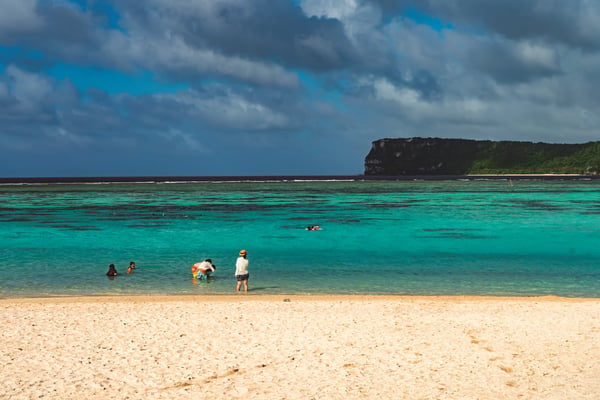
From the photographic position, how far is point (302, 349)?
559 inches

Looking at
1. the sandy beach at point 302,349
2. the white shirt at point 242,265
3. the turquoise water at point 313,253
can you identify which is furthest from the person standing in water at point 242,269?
the sandy beach at point 302,349

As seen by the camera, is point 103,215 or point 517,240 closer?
point 517,240

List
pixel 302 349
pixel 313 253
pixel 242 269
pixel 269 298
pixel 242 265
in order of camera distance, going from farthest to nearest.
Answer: pixel 313 253, pixel 242 269, pixel 242 265, pixel 269 298, pixel 302 349

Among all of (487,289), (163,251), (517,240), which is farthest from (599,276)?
(163,251)

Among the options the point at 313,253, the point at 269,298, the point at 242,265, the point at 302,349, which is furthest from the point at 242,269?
the point at 313,253

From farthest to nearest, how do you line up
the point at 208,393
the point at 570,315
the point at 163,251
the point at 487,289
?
the point at 163,251 → the point at 487,289 → the point at 570,315 → the point at 208,393

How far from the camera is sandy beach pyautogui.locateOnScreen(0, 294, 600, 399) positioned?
11523 mm

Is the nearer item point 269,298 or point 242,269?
point 269,298

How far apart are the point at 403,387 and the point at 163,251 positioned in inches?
1077

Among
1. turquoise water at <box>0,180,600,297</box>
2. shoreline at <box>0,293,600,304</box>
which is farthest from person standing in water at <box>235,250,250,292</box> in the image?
shoreline at <box>0,293,600,304</box>

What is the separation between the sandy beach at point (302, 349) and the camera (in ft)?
37.8

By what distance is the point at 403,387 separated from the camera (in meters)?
11.6

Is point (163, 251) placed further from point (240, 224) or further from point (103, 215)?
point (103, 215)

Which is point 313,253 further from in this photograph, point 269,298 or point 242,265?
point 269,298
